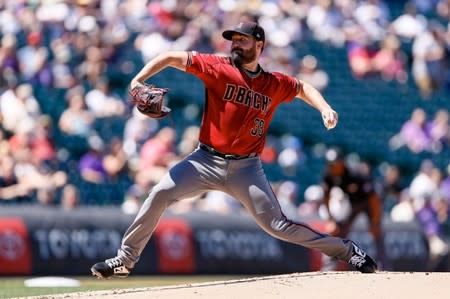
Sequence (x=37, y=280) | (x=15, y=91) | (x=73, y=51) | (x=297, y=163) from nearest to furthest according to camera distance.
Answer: (x=37, y=280) < (x=15, y=91) < (x=73, y=51) < (x=297, y=163)

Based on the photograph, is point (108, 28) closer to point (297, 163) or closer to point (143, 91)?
point (297, 163)

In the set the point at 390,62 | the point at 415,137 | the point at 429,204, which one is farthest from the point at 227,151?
the point at 390,62

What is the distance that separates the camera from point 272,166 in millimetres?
17484

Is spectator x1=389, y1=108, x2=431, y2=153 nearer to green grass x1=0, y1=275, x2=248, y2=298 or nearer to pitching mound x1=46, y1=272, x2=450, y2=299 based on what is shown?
green grass x1=0, y1=275, x2=248, y2=298

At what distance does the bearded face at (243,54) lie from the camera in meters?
8.80

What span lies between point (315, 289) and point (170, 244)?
7.10 metres

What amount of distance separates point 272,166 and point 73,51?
11.6 ft

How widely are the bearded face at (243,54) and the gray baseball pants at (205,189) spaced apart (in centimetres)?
76

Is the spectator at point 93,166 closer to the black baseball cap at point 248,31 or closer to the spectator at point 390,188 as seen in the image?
the spectator at point 390,188

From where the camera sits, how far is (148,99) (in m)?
8.66

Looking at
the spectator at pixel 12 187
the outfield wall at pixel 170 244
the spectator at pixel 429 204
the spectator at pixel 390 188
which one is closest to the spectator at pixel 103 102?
the outfield wall at pixel 170 244

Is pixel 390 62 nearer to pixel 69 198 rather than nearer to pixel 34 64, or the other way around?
pixel 34 64

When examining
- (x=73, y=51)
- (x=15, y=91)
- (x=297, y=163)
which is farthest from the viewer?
(x=297, y=163)

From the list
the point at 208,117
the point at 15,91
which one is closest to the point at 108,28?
the point at 15,91
